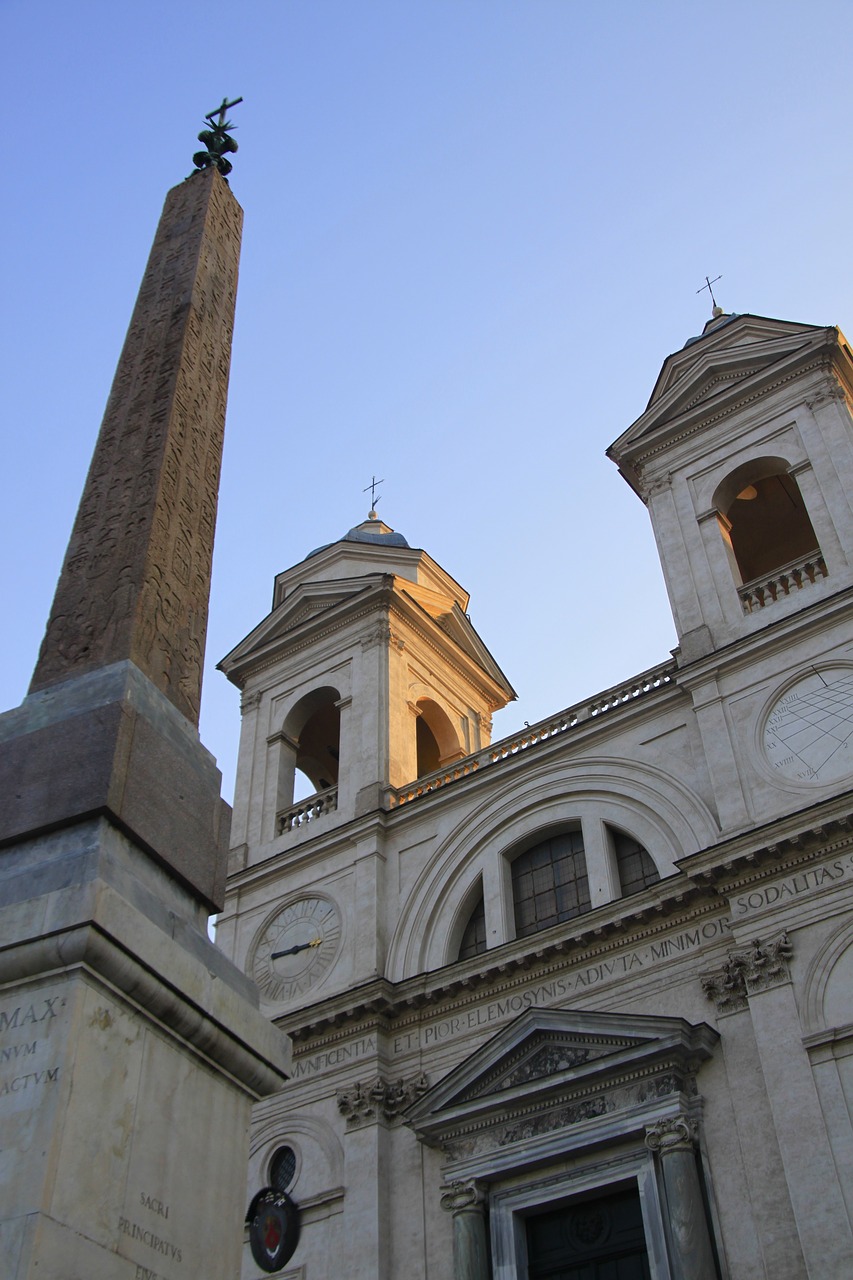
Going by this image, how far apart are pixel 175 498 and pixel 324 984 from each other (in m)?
12.1

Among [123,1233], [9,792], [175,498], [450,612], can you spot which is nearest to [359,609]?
[450,612]

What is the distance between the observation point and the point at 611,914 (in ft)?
55.4

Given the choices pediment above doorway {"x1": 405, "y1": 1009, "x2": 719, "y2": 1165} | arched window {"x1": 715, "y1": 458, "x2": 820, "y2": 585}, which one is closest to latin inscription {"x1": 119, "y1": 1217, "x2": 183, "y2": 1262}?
pediment above doorway {"x1": 405, "y1": 1009, "x2": 719, "y2": 1165}

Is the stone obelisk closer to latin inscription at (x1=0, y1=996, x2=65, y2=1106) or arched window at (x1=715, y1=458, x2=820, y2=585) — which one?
latin inscription at (x1=0, y1=996, x2=65, y2=1106)

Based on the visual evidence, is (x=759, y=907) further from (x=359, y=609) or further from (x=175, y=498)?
(x=359, y=609)

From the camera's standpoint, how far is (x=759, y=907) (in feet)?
51.0

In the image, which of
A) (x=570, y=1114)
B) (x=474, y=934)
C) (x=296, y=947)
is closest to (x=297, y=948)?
(x=296, y=947)

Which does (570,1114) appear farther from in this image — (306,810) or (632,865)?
(306,810)

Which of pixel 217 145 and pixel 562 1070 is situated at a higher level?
pixel 217 145

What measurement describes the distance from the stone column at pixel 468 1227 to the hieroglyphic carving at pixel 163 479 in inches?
386

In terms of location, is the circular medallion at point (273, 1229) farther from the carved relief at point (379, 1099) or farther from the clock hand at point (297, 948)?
the clock hand at point (297, 948)

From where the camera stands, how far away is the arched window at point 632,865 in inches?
705

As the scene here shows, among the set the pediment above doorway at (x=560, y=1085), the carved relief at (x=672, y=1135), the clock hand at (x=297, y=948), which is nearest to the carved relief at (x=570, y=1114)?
the pediment above doorway at (x=560, y=1085)

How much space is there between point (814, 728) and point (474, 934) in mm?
5881
